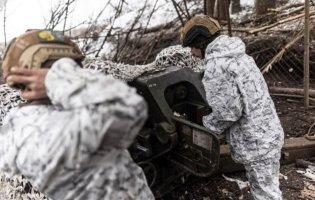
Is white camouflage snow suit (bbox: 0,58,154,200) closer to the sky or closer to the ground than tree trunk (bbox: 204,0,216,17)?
closer to the ground

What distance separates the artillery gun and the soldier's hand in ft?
4.11

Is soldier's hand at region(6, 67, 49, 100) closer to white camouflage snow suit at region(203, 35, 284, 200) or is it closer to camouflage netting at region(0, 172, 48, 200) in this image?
camouflage netting at region(0, 172, 48, 200)

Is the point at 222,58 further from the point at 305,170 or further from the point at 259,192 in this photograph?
the point at 305,170

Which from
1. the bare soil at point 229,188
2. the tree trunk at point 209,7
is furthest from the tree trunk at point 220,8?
the bare soil at point 229,188

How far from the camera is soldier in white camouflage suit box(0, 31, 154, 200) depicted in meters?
1.71

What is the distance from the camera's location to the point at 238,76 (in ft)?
11.6

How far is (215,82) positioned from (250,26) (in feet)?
16.6

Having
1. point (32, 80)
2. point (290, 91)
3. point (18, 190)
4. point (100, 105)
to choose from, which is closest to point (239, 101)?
point (18, 190)

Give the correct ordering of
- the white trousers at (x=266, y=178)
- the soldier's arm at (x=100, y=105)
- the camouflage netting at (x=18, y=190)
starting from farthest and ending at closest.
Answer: the white trousers at (x=266, y=178) → the camouflage netting at (x=18, y=190) → the soldier's arm at (x=100, y=105)

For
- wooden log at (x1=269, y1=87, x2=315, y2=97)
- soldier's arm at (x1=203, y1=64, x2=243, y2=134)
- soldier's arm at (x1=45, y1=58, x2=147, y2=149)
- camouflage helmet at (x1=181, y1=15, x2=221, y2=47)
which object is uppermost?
camouflage helmet at (x1=181, y1=15, x2=221, y2=47)

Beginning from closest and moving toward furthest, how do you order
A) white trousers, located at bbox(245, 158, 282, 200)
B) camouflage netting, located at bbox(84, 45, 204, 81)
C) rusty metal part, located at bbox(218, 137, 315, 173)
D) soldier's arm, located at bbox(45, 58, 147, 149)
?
soldier's arm, located at bbox(45, 58, 147, 149) < camouflage netting, located at bbox(84, 45, 204, 81) < white trousers, located at bbox(245, 158, 282, 200) < rusty metal part, located at bbox(218, 137, 315, 173)

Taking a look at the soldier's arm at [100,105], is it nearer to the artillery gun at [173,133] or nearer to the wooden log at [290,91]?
the artillery gun at [173,133]

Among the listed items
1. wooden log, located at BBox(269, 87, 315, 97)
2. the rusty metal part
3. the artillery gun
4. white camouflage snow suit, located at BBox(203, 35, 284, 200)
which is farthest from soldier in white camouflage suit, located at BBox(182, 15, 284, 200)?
wooden log, located at BBox(269, 87, 315, 97)

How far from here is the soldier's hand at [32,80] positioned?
6.57ft
